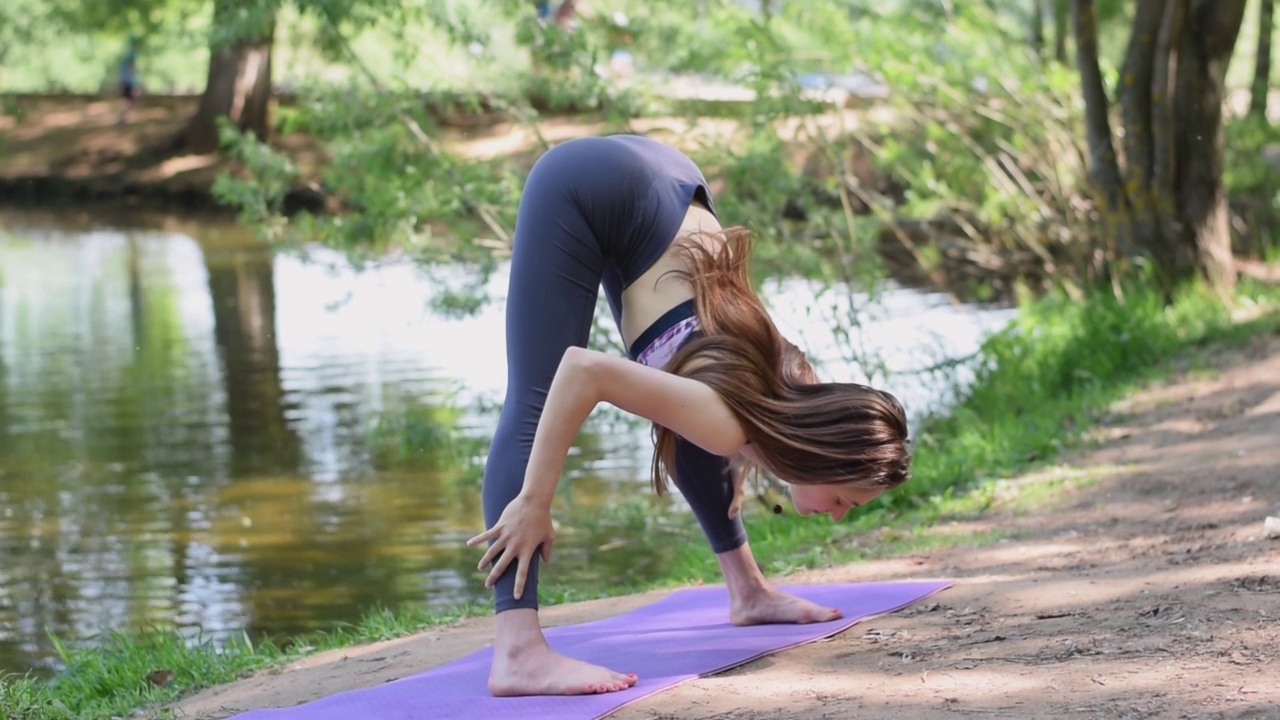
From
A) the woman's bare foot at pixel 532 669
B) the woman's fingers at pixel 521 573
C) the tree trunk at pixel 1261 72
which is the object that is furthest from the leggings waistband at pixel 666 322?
the tree trunk at pixel 1261 72

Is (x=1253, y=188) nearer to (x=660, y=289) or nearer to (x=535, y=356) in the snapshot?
(x=660, y=289)

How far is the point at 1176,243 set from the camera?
31.5 feet

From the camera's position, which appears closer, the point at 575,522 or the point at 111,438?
the point at 575,522

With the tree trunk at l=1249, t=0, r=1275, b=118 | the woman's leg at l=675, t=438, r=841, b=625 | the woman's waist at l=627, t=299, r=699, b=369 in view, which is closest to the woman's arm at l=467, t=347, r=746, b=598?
the woman's waist at l=627, t=299, r=699, b=369

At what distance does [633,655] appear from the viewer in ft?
13.0

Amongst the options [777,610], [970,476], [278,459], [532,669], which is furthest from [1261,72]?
[532,669]

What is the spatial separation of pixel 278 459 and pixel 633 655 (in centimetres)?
522

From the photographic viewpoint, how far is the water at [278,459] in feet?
21.0

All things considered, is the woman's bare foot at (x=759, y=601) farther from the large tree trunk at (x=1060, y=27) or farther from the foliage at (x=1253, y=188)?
the large tree trunk at (x=1060, y=27)

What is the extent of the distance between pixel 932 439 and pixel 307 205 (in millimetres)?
15266

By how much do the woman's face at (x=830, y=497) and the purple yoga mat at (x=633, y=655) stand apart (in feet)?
1.48

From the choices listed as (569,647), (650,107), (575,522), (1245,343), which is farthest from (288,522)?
(1245,343)

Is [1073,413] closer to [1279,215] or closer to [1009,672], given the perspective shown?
[1009,672]

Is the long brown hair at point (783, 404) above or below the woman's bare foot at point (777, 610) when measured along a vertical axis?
above
